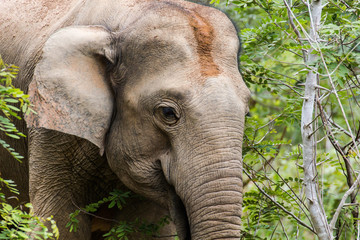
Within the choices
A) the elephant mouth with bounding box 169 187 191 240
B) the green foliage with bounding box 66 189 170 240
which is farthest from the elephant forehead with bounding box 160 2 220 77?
the green foliage with bounding box 66 189 170 240

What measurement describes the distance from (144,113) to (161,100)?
165 millimetres

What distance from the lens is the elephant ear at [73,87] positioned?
428 centimetres

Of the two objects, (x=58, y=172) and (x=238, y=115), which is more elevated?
(x=238, y=115)

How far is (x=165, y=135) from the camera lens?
13.9 feet

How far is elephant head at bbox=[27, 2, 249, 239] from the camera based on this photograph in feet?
13.0

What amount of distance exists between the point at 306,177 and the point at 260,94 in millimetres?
3657

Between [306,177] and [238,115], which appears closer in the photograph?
[238,115]

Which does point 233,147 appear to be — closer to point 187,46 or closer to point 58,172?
point 187,46

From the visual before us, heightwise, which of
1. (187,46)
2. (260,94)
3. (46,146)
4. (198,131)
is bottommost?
(260,94)

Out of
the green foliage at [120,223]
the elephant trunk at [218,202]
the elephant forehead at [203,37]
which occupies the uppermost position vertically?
the elephant forehead at [203,37]

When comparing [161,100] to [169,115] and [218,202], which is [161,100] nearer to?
[169,115]

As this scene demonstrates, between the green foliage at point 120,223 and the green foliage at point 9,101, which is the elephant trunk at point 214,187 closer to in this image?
the green foliage at point 120,223

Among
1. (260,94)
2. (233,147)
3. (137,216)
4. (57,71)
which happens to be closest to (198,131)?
(233,147)

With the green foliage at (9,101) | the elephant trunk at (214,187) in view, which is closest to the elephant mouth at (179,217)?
the elephant trunk at (214,187)
